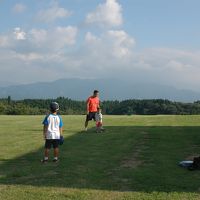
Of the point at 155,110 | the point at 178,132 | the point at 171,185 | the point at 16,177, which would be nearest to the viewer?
the point at 171,185

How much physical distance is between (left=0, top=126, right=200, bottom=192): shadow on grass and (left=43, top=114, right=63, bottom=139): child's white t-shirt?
0.74 meters

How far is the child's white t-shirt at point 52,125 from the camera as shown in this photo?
1448 centimetres

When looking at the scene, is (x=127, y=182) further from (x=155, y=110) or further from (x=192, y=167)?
(x=155, y=110)

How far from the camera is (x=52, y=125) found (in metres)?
14.5

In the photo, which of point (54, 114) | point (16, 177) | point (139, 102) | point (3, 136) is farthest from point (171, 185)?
point (139, 102)

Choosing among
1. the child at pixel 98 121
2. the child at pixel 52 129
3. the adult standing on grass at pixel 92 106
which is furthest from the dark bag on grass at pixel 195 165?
the adult standing on grass at pixel 92 106

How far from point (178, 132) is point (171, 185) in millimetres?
13190

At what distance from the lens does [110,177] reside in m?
11.6

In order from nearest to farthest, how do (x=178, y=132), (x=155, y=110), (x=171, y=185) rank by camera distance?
(x=171, y=185) → (x=178, y=132) → (x=155, y=110)

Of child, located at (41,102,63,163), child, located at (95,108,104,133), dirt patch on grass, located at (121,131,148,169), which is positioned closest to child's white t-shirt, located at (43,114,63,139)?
child, located at (41,102,63,163)

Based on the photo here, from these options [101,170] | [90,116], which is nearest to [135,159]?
[101,170]

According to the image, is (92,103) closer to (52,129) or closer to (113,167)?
(52,129)

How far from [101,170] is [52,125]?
258cm

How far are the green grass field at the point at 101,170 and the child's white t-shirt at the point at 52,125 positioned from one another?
743mm
